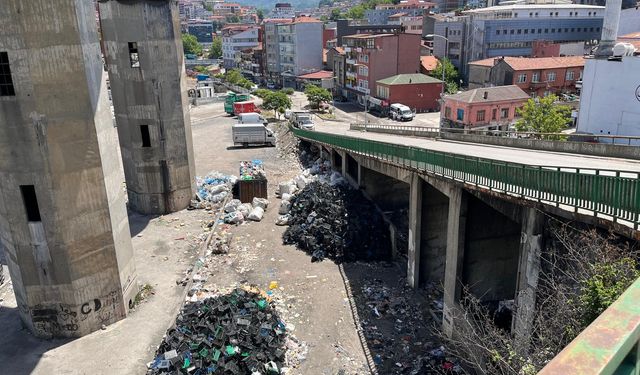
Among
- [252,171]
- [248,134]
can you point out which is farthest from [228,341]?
[248,134]

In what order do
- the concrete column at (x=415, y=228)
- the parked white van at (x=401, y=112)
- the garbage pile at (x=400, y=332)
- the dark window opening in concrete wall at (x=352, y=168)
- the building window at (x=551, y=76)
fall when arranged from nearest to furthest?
1. the garbage pile at (x=400, y=332)
2. the concrete column at (x=415, y=228)
3. the dark window opening in concrete wall at (x=352, y=168)
4. the building window at (x=551, y=76)
5. the parked white van at (x=401, y=112)

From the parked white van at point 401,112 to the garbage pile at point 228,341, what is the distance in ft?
157

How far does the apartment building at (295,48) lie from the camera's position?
316 feet

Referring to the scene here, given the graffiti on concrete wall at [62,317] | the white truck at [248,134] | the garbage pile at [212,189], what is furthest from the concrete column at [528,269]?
the white truck at [248,134]

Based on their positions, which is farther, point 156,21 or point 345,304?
point 156,21

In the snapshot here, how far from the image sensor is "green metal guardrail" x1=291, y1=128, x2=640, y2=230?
10789mm

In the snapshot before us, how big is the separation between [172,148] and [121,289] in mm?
13553

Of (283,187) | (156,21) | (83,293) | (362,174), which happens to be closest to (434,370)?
(83,293)

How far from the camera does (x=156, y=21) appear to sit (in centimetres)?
2758

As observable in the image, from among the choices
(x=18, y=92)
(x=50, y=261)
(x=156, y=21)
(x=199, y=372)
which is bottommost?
(x=199, y=372)

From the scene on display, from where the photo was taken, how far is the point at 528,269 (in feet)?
45.1

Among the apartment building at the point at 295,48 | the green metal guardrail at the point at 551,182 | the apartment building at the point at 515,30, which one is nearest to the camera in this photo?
the green metal guardrail at the point at 551,182

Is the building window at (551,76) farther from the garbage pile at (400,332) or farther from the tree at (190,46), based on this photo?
the tree at (190,46)

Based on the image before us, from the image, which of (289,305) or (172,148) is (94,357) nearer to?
(289,305)
